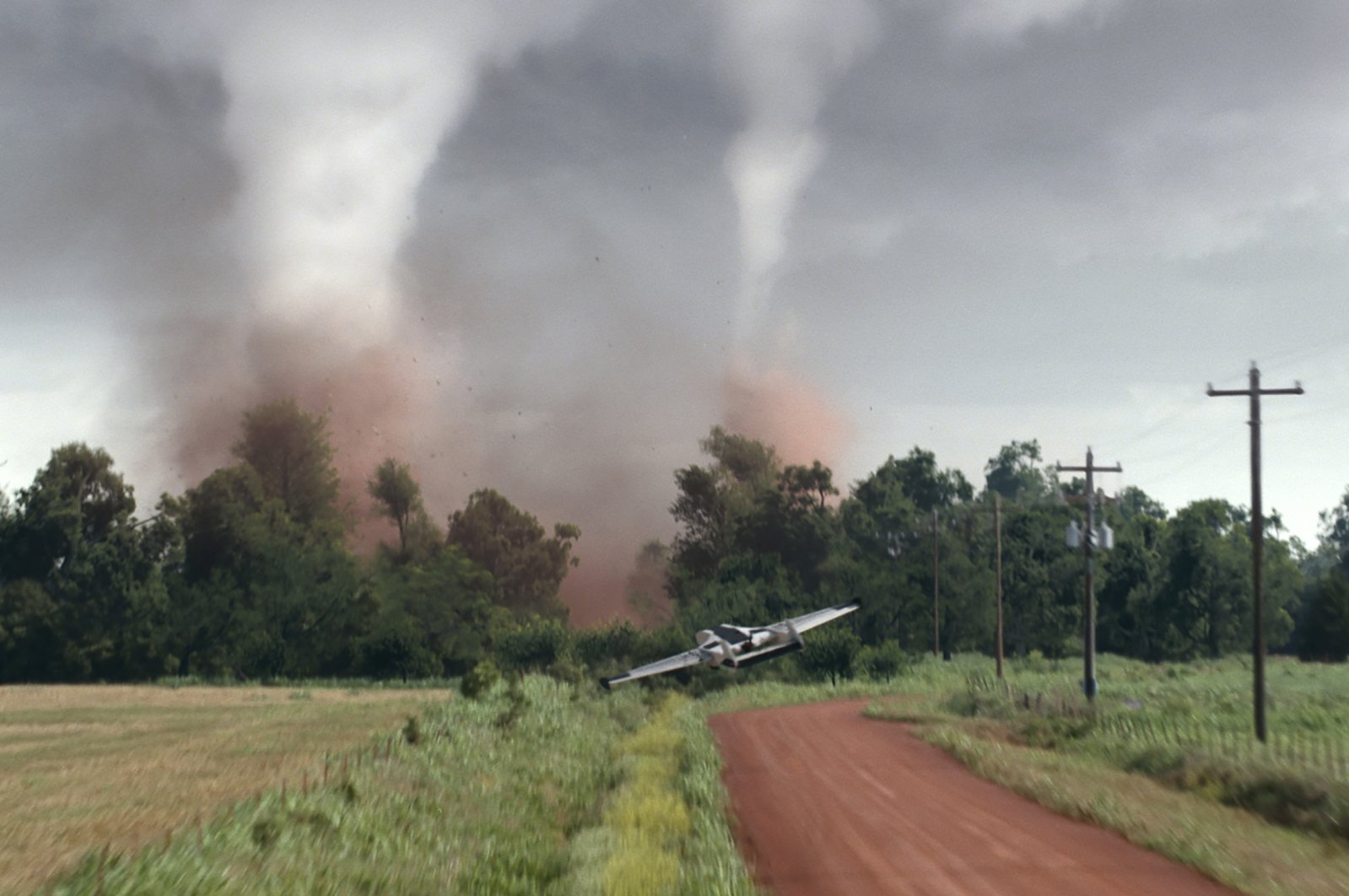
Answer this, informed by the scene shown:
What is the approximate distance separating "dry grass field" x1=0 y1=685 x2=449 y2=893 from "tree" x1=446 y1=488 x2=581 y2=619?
43110 mm

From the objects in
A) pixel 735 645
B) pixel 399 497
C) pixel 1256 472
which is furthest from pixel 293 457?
pixel 1256 472

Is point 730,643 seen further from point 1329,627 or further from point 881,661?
point 1329,627

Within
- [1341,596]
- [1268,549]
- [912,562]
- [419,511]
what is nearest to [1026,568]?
[912,562]

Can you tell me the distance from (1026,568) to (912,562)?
454 inches

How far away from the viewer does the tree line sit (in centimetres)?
8662

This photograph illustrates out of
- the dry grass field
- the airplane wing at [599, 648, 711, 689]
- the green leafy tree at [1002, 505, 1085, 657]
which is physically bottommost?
the dry grass field

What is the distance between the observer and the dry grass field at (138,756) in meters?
19.4

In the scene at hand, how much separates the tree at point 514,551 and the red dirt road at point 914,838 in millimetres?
87951

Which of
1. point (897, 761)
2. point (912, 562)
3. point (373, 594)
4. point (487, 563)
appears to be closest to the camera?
point (897, 761)

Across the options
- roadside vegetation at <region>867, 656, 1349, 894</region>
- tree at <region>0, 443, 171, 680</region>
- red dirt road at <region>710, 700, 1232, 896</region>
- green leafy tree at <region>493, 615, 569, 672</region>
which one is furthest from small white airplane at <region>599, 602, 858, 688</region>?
tree at <region>0, 443, 171, 680</region>

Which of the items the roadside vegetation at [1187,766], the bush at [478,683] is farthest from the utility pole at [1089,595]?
the bush at [478,683]

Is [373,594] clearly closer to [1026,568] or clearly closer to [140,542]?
[140,542]

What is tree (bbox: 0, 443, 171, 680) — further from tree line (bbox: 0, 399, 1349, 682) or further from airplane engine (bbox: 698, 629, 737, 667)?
airplane engine (bbox: 698, 629, 737, 667)

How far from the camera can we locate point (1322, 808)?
17812 millimetres
